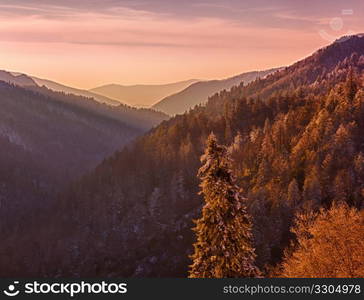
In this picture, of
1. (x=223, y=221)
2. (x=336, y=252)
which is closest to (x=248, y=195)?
(x=336, y=252)

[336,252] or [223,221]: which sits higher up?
[223,221]

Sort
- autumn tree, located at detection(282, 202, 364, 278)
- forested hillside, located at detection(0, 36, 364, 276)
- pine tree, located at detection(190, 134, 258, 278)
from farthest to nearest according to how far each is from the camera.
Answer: forested hillside, located at detection(0, 36, 364, 276), autumn tree, located at detection(282, 202, 364, 278), pine tree, located at detection(190, 134, 258, 278)

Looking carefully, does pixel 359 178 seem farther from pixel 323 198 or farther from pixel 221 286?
pixel 221 286

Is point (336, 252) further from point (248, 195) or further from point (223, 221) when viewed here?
point (248, 195)

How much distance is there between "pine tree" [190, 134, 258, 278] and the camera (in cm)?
3084

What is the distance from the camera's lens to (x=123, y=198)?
193500mm

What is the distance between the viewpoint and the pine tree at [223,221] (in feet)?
101

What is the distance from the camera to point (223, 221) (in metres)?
31.1

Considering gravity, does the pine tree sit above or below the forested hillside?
above

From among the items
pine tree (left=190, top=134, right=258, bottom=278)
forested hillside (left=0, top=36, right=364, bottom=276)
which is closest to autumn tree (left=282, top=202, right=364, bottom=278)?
pine tree (left=190, top=134, right=258, bottom=278)

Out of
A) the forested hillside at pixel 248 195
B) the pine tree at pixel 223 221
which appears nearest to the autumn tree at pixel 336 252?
the pine tree at pixel 223 221

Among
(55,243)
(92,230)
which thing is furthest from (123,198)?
(55,243)

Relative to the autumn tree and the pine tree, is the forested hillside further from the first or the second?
the pine tree

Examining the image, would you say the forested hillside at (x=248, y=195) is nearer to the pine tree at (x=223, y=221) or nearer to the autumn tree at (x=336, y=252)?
the autumn tree at (x=336, y=252)
